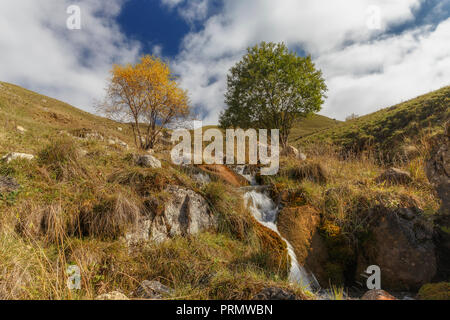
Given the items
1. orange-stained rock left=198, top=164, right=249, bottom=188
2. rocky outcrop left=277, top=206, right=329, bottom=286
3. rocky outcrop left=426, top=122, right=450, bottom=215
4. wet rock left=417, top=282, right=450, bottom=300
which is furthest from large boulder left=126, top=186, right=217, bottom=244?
rocky outcrop left=426, top=122, right=450, bottom=215

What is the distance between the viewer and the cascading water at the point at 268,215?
14.0 feet

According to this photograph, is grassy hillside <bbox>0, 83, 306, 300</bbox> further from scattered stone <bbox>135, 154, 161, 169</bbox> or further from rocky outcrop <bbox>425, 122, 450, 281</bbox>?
rocky outcrop <bbox>425, 122, 450, 281</bbox>

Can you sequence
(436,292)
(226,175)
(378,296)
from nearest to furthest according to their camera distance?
(378,296) < (436,292) < (226,175)

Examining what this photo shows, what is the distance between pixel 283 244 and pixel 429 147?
6.03 m

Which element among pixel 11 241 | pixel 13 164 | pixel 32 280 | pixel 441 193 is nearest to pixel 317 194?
pixel 441 193

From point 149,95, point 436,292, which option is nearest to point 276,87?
point 149,95

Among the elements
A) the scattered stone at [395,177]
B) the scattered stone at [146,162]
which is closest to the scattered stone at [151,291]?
the scattered stone at [146,162]

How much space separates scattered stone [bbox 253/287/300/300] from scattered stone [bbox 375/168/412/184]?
17.9 ft

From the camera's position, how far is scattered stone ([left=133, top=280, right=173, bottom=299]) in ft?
8.32

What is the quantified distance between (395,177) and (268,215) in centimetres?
399

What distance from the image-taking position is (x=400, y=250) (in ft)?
13.6

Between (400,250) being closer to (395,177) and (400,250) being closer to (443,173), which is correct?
(443,173)
